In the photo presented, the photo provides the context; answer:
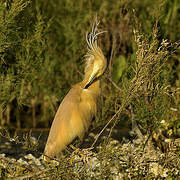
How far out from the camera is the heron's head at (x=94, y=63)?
319cm

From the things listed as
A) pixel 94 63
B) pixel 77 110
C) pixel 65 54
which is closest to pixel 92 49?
pixel 94 63

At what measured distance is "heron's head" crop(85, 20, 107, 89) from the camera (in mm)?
3186

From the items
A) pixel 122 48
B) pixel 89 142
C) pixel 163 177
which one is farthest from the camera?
pixel 122 48

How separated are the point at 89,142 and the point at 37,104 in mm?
1944

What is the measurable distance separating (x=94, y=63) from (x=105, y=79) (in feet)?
4.56

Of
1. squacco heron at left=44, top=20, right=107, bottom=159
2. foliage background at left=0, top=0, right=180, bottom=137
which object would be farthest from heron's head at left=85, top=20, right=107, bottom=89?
foliage background at left=0, top=0, right=180, bottom=137

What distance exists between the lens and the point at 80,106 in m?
3.36

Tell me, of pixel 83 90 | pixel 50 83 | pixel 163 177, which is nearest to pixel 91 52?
pixel 83 90

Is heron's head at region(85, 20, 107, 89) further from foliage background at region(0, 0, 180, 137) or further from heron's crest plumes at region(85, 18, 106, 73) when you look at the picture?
foliage background at region(0, 0, 180, 137)

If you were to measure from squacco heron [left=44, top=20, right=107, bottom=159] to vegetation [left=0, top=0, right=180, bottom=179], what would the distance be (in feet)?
0.73


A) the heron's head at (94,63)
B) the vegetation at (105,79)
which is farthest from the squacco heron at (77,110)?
the vegetation at (105,79)

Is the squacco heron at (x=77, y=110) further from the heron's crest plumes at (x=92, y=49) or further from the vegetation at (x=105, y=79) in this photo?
the vegetation at (x=105, y=79)

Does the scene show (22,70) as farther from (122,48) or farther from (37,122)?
(37,122)

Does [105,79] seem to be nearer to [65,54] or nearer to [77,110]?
[65,54]
